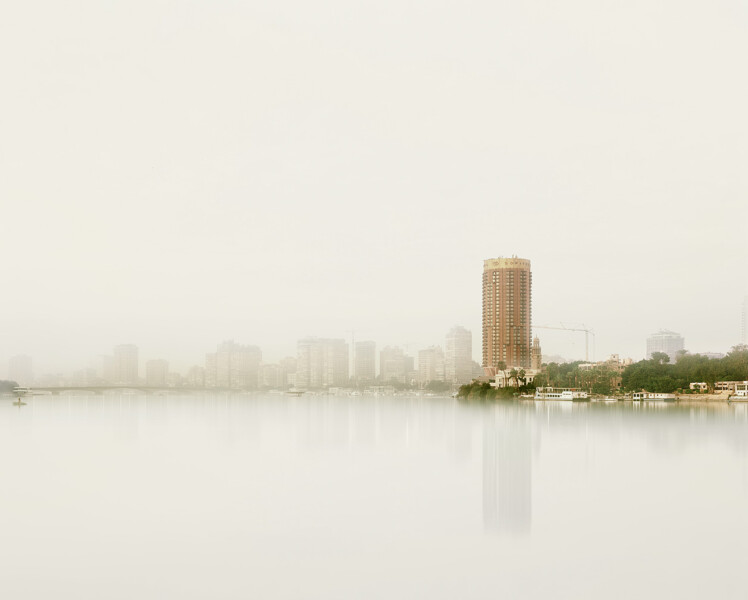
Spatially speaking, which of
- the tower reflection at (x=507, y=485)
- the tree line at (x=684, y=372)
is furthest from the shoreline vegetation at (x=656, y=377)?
the tower reflection at (x=507, y=485)

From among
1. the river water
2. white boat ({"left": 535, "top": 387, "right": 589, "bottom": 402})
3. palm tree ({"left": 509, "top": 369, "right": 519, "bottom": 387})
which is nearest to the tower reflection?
the river water

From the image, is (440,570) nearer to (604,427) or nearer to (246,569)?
(246,569)

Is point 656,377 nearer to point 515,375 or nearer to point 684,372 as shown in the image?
point 684,372

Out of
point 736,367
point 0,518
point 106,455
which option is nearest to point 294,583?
point 0,518

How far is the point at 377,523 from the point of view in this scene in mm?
18984

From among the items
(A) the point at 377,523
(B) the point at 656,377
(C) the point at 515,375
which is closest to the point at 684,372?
(B) the point at 656,377

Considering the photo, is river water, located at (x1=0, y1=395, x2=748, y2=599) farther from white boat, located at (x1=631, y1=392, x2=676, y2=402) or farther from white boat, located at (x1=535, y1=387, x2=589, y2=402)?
white boat, located at (x1=535, y1=387, x2=589, y2=402)

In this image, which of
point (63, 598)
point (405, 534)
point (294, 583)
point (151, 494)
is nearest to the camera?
point (63, 598)

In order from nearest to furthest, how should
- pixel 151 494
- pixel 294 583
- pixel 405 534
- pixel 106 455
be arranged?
pixel 294 583 < pixel 405 534 < pixel 151 494 < pixel 106 455

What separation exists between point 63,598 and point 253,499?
9810 millimetres

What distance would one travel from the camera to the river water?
45.1 feet

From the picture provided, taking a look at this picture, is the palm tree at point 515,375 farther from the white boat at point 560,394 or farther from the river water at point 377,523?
the river water at point 377,523

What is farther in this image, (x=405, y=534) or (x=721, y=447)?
(x=721, y=447)

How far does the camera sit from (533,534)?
1755 centimetres
